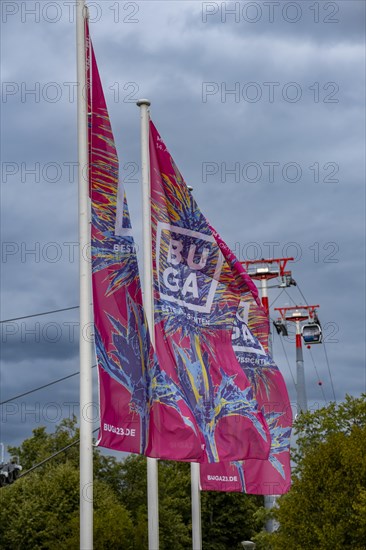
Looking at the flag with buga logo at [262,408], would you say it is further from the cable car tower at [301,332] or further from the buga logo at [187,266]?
the cable car tower at [301,332]

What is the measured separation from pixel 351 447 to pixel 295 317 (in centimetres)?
3859

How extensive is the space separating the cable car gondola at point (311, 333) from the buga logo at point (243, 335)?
5376 cm

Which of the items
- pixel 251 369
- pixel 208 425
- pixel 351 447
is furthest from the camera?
pixel 351 447

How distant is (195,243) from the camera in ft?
74.1

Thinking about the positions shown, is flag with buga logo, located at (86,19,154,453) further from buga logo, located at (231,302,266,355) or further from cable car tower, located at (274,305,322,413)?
cable car tower, located at (274,305,322,413)

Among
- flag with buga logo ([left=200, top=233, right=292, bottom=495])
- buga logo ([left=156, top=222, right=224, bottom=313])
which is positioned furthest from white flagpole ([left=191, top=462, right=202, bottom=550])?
buga logo ([left=156, top=222, right=224, bottom=313])

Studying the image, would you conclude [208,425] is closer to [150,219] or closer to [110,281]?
[150,219]

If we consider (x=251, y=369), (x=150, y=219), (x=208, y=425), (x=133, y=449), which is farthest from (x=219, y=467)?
(x=133, y=449)

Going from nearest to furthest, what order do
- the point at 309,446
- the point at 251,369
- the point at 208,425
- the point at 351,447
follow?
the point at 208,425
the point at 251,369
the point at 351,447
the point at 309,446

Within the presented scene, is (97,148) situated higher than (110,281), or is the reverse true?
(97,148)

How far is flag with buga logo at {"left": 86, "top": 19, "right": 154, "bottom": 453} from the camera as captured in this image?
16.4 meters

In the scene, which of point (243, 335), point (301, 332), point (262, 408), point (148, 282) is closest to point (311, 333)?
point (301, 332)

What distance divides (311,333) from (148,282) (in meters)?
60.3

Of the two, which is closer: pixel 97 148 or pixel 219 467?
pixel 97 148
